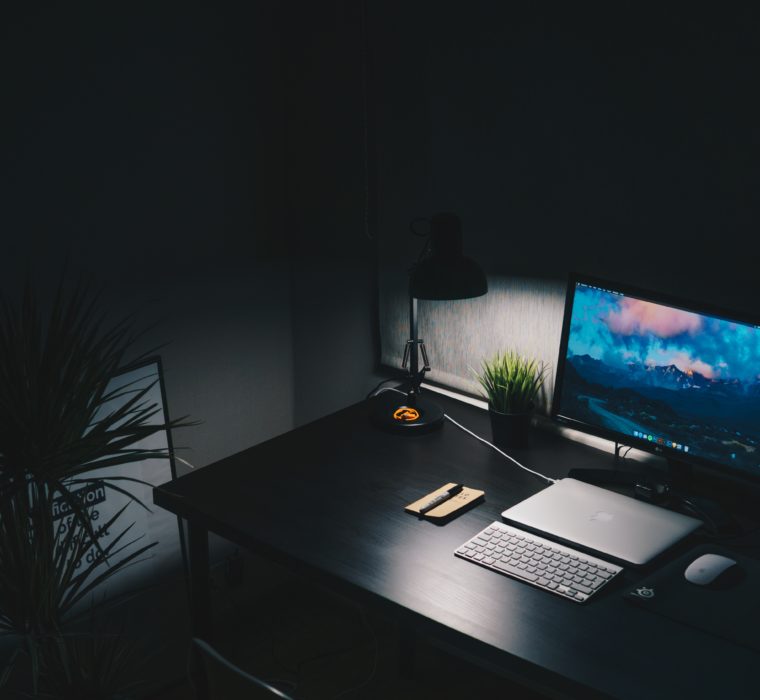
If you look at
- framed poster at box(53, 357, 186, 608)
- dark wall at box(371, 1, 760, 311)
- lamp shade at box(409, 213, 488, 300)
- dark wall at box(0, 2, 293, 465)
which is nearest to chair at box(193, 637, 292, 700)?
framed poster at box(53, 357, 186, 608)

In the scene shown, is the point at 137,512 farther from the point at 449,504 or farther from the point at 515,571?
the point at 515,571

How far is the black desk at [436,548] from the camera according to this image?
65.2 inches

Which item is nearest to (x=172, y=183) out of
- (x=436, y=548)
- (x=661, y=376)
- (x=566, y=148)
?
(x=566, y=148)

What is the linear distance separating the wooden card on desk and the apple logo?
266mm

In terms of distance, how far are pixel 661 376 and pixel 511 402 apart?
447 mm

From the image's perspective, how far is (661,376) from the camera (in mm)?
2137

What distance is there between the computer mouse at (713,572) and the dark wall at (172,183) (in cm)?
161

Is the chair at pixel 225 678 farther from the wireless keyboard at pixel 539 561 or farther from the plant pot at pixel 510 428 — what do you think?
the plant pot at pixel 510 428

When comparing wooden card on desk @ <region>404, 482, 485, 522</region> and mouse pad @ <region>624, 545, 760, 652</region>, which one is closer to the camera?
mouse pad @ <region>624, 545, 760, 652</region>

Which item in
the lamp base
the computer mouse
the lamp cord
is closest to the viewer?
the computer mouse

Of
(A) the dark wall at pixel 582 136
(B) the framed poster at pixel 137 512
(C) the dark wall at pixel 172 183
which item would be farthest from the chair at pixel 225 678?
(A) the dark wall at pixel 582 136

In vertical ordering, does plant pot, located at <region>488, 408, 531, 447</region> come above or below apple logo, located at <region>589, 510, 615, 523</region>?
above

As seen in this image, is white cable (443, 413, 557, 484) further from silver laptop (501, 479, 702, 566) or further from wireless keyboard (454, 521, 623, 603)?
wireless keyboard (454, 521, 623, 603)

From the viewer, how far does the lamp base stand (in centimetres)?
256
